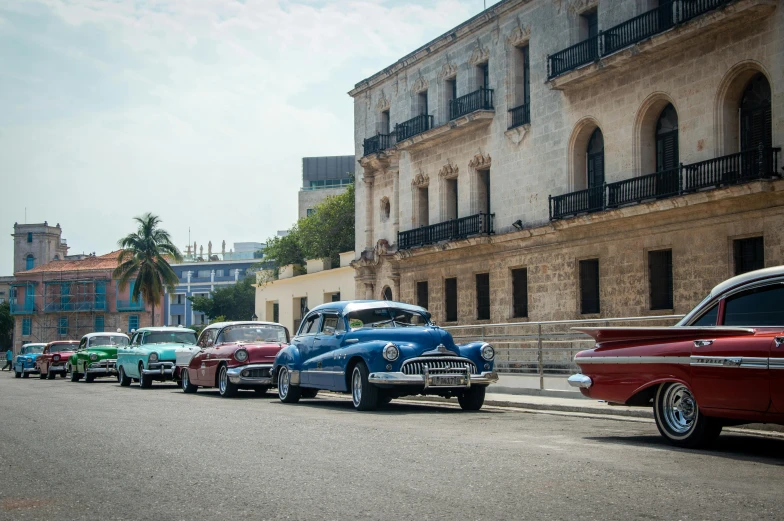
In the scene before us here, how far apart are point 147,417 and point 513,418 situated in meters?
5.27

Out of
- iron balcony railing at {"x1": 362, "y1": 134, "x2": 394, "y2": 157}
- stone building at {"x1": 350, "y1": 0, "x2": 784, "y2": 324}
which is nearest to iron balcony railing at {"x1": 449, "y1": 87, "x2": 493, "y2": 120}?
stone building at {"x1": 350, "y1": 0, "x2": 784, "y2": 324}

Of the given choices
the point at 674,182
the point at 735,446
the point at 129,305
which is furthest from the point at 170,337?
the point at 129,305

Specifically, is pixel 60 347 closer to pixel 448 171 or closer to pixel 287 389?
pixel 448 171

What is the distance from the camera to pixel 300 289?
162ft

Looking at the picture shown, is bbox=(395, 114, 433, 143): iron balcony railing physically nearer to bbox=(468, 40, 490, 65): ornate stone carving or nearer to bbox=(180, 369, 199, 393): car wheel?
bbox=(468, 40, 490, 65): ornate stone carving

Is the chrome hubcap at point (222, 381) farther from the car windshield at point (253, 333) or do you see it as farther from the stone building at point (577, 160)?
the stone building at point (577, 160)

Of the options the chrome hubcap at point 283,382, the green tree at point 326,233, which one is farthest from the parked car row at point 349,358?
the green tree at point 326,233

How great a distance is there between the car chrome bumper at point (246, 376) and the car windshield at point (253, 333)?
1.15 m

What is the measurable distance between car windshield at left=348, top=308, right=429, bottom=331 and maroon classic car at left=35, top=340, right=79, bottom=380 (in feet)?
67.9

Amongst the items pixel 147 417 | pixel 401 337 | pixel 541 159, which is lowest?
pixel 147 417

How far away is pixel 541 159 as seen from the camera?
30.1 meters

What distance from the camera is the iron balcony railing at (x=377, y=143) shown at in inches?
1555

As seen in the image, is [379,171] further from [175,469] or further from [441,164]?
[175,469]

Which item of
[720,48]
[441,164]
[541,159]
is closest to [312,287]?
[441,164]
